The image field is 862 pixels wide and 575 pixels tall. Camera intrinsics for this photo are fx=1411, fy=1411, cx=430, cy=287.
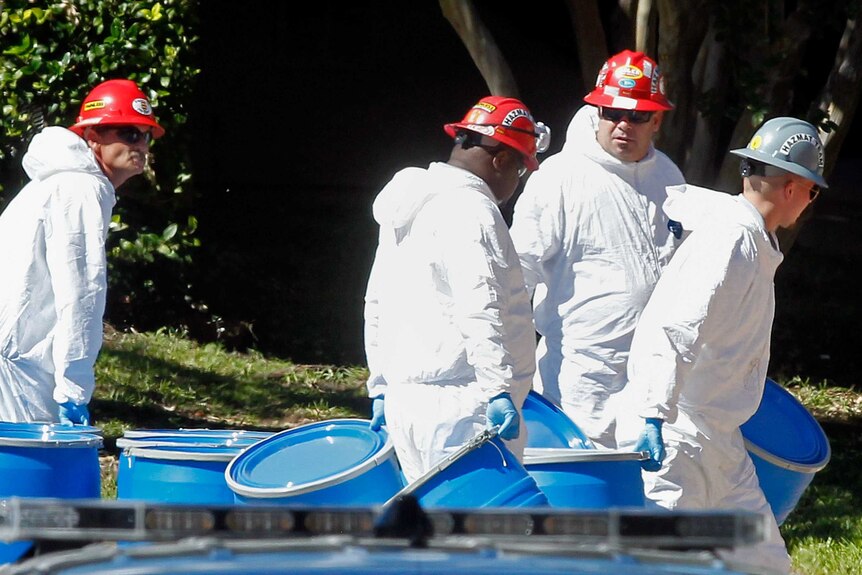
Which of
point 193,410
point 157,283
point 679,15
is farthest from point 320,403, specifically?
point 679,15

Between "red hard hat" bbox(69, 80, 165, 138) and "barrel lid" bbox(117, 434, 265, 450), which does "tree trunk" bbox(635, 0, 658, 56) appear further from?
"barrel lid" bbox(117, 434, 265, 450)

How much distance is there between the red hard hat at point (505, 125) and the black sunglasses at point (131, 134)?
1.37 metres

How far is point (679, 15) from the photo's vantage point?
803 cm

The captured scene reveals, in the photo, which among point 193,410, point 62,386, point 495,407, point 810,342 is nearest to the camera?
point 495,407

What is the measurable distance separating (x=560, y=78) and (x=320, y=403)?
5.83m

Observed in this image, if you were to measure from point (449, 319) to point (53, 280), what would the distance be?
1447 mm

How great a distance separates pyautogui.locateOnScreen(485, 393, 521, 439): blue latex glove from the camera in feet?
12.8

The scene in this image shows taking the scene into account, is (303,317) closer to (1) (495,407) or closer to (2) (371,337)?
(2) (371,337)

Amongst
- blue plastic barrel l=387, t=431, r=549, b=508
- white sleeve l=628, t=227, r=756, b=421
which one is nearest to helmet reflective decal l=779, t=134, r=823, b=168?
white sleeve l=628, t=227, r=756, b=421

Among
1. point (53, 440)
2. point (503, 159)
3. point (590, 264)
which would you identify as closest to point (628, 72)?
point (590, 264)

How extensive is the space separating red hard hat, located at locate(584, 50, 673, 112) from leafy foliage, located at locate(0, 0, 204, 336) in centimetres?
373

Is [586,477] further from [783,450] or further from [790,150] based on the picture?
[790,150]

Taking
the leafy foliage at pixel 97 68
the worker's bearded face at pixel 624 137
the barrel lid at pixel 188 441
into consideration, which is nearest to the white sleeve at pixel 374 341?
the barrel lid at pixel 188 441

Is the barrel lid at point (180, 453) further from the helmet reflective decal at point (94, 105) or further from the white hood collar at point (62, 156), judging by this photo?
the helmet reflective decal at point (94, 105)
